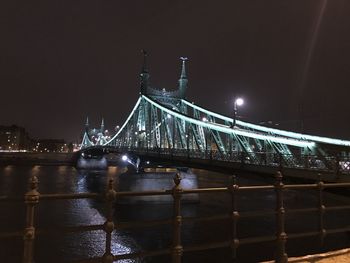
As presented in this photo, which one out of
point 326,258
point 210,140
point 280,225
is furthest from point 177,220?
point 210,140

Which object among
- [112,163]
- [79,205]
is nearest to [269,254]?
[79,205]

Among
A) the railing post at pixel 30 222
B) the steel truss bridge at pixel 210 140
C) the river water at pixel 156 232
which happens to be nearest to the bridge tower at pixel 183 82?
the steel truss bridge at pixel 210 140

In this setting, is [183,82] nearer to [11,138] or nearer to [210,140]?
[210,140]

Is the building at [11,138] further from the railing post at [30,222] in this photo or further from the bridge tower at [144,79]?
the railing post at [30,222]

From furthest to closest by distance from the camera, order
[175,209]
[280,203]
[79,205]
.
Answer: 1. [79,205]
2. [280,203]
3. [175,209]

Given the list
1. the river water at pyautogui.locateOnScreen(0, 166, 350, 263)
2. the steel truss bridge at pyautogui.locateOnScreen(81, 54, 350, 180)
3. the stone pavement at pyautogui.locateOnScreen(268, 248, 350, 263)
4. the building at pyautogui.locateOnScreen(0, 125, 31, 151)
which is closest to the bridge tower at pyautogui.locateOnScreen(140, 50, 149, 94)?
the steel truss bridge at pyautogui.locateOnScreen(81, 54, 350, 180)

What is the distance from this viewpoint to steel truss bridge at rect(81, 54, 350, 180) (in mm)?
21305

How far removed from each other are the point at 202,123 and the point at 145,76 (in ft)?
109

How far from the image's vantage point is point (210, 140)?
4984 cm

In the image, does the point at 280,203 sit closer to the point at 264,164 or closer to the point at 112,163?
the point at 264,164

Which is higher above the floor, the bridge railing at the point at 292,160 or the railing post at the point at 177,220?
the bridge railing at the point at 292,160

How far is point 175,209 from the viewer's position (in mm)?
5109

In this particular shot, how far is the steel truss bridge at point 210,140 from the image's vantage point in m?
21.3

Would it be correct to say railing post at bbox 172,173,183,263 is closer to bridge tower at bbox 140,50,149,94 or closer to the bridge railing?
the bridge railing
